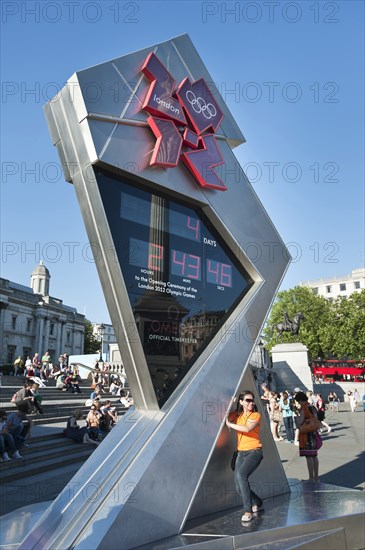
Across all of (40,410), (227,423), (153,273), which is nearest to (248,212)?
(153,273)

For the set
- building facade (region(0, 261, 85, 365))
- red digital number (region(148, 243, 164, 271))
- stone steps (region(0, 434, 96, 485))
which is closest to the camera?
red digital number (region(148, 243, 164, 271))

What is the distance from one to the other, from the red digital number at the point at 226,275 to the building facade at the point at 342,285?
86.6 m

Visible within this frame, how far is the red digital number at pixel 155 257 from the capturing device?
5812 millimetres

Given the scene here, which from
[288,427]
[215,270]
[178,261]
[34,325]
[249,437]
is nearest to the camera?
[249,437]

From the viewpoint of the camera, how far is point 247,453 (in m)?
5.48

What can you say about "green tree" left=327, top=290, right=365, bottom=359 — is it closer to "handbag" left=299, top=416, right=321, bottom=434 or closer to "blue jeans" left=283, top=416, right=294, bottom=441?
"blue jeans" left=283, top=416, right=294, bottom=441

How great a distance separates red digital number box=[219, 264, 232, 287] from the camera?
22.5ft

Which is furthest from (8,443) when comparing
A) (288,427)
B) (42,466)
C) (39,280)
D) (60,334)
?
(39,280)

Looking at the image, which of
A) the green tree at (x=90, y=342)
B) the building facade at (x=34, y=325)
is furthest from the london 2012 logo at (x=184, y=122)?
the green tree at (x=90, y=342)

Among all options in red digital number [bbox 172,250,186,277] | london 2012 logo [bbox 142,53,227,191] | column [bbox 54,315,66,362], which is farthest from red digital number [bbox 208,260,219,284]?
column [bbox 54,315,66,362]

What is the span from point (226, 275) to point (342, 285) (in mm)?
93321

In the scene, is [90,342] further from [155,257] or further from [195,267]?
[155,257]

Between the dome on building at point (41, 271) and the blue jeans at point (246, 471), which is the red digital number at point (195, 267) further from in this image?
the dome on building at point (41, 271)

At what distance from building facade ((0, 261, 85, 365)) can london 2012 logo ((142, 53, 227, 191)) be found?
6177cm
